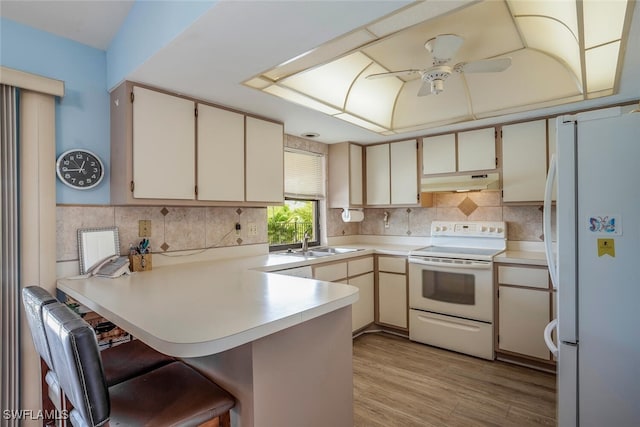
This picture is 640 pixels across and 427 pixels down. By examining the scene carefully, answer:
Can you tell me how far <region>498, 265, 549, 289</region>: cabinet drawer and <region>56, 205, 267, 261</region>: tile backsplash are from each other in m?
2.16

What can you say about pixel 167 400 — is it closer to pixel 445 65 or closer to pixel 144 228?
pixel 144 228

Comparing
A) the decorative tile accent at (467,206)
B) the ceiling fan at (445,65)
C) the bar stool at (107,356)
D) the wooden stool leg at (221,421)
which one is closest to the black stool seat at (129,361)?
the bar stool at (107,356)

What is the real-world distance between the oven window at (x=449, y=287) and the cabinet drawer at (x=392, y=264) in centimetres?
24

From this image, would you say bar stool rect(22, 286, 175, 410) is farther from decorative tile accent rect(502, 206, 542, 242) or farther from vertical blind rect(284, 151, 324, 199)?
decorative tile accent rect(502, 206, 542, 242)

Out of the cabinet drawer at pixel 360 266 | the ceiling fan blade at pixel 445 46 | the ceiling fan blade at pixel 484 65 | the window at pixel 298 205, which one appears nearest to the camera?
the ceiling fan blade at pixel 445 46

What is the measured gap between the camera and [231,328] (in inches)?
40.0

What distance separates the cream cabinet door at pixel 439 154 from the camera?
10.8ft

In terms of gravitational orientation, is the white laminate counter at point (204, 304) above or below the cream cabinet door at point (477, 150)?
below

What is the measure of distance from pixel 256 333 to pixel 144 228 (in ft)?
5.42

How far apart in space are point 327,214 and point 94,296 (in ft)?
8.60

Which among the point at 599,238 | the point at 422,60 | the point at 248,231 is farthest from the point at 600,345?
the point at 248,231

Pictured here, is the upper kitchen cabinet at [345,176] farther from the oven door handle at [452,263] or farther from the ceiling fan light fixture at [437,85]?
the ceiling fan light fixture at [437,85]

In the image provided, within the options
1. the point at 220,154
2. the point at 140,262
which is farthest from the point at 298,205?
the point at 140,262

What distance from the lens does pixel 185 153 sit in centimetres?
221
